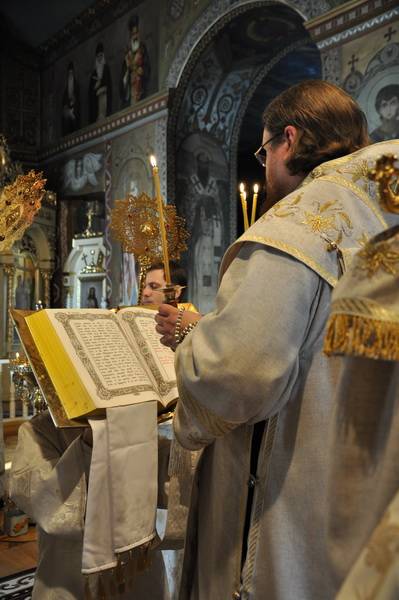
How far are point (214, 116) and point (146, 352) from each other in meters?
8.04

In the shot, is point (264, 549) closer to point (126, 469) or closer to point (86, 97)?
point (126, 469)

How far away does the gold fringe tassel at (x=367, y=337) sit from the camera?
635 millimetres

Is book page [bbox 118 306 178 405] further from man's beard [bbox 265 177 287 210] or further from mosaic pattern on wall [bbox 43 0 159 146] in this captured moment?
mosaic pattern on wall [bbox 43 0 159 146]

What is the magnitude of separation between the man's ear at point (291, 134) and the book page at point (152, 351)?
3.00 feet

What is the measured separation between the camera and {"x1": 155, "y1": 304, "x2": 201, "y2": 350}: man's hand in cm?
147

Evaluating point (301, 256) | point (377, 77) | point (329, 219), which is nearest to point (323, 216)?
point (329, 219)

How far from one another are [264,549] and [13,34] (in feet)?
46.2

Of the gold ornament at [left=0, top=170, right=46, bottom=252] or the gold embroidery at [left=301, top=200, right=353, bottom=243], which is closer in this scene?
the gold embroidery at [left=301, top=200, right=353, bottom=243]

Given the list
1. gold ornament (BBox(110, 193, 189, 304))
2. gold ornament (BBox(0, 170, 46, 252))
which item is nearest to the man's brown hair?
gold ornament (BBox(0, 170, 46, 252))

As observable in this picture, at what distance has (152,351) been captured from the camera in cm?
203

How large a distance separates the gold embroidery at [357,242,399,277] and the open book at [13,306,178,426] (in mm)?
1154

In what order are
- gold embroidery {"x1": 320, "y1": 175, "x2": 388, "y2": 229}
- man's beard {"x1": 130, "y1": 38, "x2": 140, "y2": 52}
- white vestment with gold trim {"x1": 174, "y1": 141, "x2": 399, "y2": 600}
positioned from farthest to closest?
man's beard {"x1": 130, "y1": 38, "x2": 140, "y2": 52}, gold embroidery {"x1": 320, "y1": 175, "x2": 388, "y2": 229}, white vestment with gold trim {"x1": 174, "y1": 141, "x2": 399, "y2": 600}

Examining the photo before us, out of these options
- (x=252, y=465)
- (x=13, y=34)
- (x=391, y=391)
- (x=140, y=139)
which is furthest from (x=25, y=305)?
(x=391, y=391)

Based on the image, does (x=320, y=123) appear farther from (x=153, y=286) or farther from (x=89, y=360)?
(x=153, y=286)
